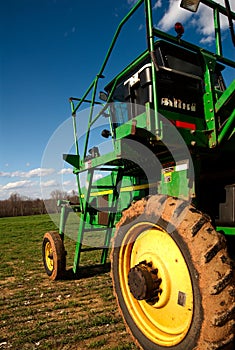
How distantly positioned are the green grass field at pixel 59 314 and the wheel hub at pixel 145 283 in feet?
2.92

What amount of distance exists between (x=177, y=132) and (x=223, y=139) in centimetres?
53

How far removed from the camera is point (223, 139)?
3.13 metres

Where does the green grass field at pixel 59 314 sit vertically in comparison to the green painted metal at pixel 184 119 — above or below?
below

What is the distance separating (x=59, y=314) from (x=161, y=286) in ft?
7.54

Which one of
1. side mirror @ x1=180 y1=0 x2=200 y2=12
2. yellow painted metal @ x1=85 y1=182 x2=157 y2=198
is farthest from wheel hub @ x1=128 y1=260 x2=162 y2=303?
side mirror @ x1=180 y1=0 x2=200 y2=12

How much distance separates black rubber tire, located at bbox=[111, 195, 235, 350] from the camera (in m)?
2.26

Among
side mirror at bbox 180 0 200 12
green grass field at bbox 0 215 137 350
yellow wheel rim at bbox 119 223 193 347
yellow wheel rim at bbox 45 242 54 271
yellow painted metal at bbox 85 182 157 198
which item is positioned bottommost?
green grass field at bbox 0 215 137 350

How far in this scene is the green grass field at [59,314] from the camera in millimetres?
3621

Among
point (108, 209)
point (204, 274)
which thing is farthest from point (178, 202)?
point (108, 209)

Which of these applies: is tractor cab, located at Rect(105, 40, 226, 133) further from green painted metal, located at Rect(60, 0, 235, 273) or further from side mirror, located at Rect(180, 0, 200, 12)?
side mirror, located at Rect(180, 0, 200, 12)

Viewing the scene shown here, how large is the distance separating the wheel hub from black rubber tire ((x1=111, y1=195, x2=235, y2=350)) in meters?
0.46

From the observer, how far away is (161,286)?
2959mm

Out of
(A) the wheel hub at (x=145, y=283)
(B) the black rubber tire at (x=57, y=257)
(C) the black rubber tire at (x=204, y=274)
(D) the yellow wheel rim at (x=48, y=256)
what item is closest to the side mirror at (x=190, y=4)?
(C) the black rubber tire at (x=204, y=274)

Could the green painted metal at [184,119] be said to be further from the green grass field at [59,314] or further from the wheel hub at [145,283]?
the green grass field at [59,314]
